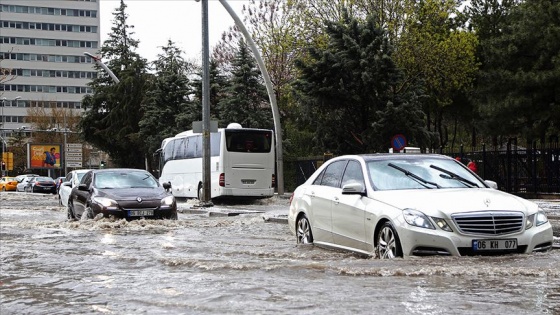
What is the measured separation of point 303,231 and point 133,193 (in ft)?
23.8

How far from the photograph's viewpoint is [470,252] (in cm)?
894

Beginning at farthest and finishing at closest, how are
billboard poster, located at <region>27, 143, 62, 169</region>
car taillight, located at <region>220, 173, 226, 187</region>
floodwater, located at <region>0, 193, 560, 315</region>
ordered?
billboard poster, located at <region>27, 143, 62, 169</region> → car taillight, located at <region>220, 173, 226, 187</region> → floodwater, located at <region>0, 193, 560, 315</region>

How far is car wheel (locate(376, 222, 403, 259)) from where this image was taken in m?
9.27

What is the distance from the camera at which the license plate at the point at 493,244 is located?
8.91 meters

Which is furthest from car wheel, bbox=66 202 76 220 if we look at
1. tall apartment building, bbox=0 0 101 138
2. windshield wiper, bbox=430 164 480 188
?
tall apartment building, bbox=0 0 101 138

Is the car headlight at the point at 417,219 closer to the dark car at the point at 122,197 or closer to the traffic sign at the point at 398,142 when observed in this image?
the dark car at the point at 122,197

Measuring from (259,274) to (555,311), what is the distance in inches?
132

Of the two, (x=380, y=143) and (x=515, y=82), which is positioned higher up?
Result: (x=515, y=82)

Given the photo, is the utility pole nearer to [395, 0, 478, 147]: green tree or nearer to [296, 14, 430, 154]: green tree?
[296, 14, 430, 154]: green tree

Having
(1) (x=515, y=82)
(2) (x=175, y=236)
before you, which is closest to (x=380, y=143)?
(1) (x=515, y=82)

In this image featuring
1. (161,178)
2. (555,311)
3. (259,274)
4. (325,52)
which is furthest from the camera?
(161,178)

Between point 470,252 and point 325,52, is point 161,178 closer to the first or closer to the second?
point 325,52

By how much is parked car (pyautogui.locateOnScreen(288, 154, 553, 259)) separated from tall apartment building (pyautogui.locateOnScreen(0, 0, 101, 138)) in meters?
123

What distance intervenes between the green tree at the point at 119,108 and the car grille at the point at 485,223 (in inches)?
1936
